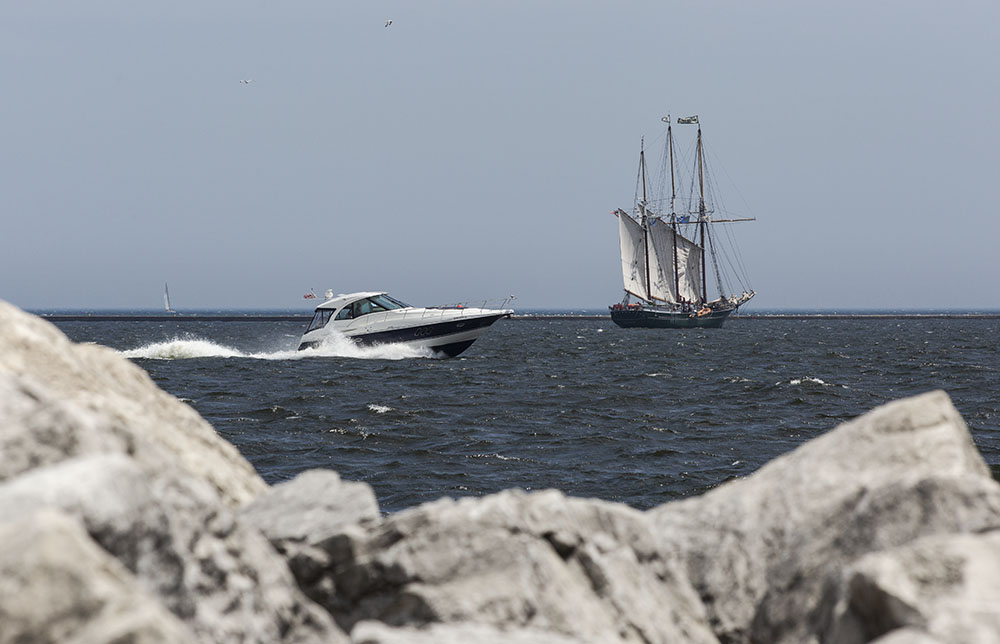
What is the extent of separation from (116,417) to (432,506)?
5.93 feet

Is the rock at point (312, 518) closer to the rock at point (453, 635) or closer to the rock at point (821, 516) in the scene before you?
the rock at point (453, 635)

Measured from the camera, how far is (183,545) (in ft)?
11.2

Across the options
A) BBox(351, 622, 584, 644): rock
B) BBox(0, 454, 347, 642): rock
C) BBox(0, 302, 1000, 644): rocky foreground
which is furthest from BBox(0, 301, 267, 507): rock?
BBox(351, 622, 584, 644): rock

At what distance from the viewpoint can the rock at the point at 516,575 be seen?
3.85 metres

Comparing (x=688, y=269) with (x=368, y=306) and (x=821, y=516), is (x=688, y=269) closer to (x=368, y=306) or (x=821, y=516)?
(x=368, y=306)

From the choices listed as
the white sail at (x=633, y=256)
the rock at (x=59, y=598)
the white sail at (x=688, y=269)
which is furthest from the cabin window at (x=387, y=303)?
the white sail at (x=688, y=269)

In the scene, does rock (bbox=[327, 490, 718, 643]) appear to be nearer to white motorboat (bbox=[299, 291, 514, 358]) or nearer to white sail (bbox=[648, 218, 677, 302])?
white motorboat (bbox=[299, 291, 514, 358])

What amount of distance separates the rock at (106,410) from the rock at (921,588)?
9.47 ft

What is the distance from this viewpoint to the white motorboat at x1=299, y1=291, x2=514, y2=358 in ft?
132

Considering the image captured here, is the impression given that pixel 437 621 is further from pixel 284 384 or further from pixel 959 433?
pixel 284 384

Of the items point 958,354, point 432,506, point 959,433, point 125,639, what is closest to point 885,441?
point 959,433

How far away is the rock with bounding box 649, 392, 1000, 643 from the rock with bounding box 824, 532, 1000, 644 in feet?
0.69

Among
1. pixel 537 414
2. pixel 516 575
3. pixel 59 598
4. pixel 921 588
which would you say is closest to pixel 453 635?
pixel 516 575

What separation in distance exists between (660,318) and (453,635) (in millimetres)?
109782
